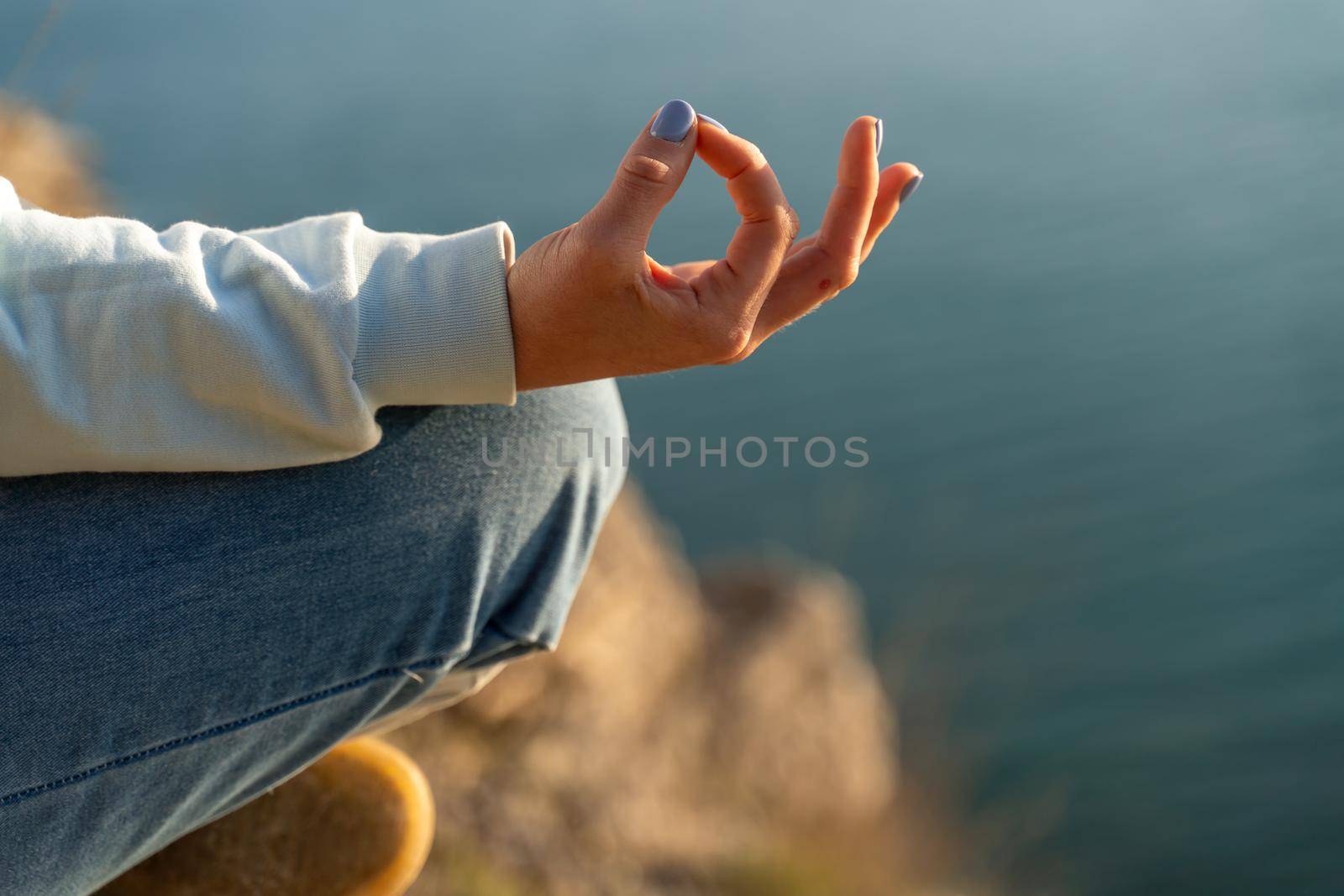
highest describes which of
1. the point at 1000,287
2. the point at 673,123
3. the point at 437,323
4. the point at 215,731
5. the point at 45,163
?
the point at 673,123

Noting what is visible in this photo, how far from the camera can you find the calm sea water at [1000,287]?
3.34 meters

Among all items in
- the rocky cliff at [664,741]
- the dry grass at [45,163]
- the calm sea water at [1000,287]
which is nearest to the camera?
the rocky cliff at [664,741]

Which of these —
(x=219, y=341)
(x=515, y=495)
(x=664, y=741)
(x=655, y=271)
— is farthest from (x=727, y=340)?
(x=664, y=741)

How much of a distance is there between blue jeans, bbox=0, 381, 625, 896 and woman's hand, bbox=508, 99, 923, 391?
74 millimetres

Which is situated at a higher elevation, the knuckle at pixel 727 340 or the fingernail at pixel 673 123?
the fingernail at pixel 673 123

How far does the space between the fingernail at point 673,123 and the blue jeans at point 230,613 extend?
0.62ft

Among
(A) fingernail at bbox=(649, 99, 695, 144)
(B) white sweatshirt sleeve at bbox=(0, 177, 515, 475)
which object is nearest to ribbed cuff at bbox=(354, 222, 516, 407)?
(B) white sweatshirt sleeve at bbox=(0, 177, 515, 475)

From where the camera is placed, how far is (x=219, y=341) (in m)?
0.58

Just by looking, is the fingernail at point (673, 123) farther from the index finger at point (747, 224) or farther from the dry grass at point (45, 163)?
the dry grass at point (45, 163)

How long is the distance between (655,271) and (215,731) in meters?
0.36

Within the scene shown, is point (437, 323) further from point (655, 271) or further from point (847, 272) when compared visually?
point (847, 272)

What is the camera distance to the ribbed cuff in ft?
2.02

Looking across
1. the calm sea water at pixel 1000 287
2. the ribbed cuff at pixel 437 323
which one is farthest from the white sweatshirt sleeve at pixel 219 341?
the calm sea water at pixel 1000 287

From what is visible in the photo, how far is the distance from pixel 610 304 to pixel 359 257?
151 millimetres
